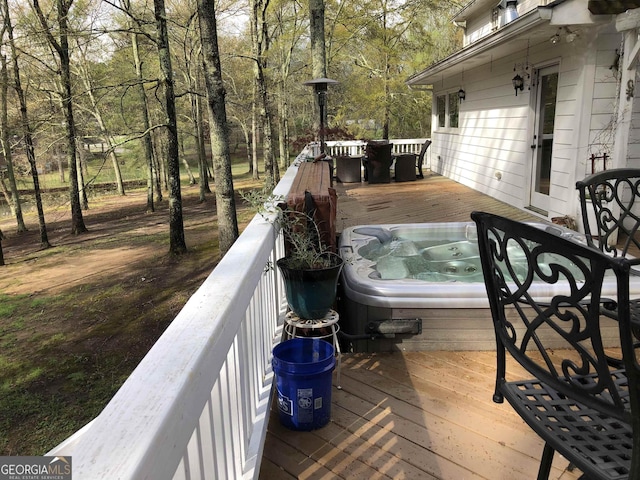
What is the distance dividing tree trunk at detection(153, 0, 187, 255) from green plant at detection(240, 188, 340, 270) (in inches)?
327

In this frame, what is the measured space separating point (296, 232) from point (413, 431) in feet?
4.00

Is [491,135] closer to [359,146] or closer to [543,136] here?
[543,136]

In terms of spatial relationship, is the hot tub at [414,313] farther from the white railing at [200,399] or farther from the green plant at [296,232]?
the white railing at [200,399]

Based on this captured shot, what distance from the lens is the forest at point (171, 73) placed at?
39.2ft

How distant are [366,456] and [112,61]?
71.5ft

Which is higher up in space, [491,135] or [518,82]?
[518,82]

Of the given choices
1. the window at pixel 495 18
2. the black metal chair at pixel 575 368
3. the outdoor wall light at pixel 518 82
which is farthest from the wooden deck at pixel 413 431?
the window at pixel 495 18

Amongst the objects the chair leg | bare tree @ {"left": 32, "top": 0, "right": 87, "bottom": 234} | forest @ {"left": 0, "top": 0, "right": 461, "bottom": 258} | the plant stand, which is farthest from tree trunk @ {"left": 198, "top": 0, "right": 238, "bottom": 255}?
the chair leg

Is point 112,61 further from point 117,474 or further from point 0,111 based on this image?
point 117,474

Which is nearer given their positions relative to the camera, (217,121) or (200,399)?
(200,399)

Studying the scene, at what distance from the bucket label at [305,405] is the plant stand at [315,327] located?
41 centimetres

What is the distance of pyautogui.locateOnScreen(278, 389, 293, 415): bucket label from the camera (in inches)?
78.2

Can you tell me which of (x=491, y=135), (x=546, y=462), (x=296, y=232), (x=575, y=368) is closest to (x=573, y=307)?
(x=575, y=368)

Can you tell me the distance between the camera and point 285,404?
6.59ft
